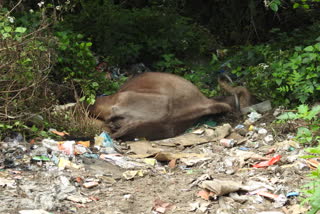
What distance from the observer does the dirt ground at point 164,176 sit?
3.84 meters

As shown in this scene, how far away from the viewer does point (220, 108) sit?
6137 millimetres

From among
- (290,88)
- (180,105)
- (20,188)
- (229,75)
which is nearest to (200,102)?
(180,105)

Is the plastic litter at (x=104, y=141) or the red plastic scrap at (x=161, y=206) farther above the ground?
the red plastic scrap at (x=161, y=206)

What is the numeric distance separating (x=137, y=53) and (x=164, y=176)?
336 centimetres

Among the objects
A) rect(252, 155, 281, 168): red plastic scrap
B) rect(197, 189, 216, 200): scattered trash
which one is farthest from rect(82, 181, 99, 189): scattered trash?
rect(252, 155, 281, 168): red plastic scrap

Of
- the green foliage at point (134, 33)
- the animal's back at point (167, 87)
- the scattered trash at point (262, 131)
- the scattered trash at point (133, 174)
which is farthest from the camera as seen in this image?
the green foliage at point (134, 33)

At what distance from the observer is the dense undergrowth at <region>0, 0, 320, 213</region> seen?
5.18m

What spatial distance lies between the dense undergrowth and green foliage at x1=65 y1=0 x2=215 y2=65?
0.6 inches

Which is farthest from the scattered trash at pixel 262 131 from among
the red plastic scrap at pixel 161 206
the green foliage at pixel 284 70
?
the red plastic scrap at pixel 161 206

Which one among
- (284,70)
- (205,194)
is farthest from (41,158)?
(284,70)

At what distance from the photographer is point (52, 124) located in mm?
5602

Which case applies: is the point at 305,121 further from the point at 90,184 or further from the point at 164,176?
the point at 90,184

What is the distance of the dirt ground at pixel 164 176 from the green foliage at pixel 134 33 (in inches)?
92.3

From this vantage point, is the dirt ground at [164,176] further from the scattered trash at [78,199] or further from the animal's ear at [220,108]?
the animal's ear at [220,108]
